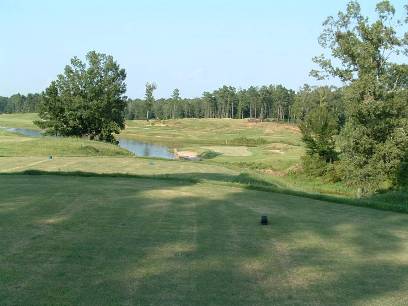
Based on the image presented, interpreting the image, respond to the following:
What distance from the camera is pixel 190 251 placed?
917cm

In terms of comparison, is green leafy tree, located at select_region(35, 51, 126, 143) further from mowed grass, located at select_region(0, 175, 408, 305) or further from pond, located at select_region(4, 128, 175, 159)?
mowed grass, located at select_region(0, 175, 408, 305)

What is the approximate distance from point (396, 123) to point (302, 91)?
11329 centimetres

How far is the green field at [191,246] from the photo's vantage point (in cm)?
704

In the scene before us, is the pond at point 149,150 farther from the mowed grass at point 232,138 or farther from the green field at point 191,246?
the green field at point 191,246

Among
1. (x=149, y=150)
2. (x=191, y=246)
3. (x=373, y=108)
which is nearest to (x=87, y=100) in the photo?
(x=149, y=150)

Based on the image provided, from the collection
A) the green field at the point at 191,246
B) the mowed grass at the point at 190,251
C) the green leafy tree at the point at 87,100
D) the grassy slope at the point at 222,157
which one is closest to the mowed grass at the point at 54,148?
the grassy slope at the point at 222,157

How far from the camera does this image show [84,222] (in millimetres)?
11117

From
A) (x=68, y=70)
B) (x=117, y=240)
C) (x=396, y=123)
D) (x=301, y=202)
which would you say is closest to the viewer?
(x=117, y=240)

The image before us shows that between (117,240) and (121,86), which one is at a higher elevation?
(121,86)

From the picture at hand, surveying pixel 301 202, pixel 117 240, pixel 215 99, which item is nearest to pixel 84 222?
pixel 117 240

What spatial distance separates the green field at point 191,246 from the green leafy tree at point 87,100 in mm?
51809

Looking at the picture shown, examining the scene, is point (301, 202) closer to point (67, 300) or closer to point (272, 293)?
point (272, 293)

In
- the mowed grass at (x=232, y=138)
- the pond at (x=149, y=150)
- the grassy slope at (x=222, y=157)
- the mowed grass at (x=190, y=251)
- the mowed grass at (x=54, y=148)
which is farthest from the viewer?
the pond at (x=149, y=150)

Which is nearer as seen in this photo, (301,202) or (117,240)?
(117,240)
